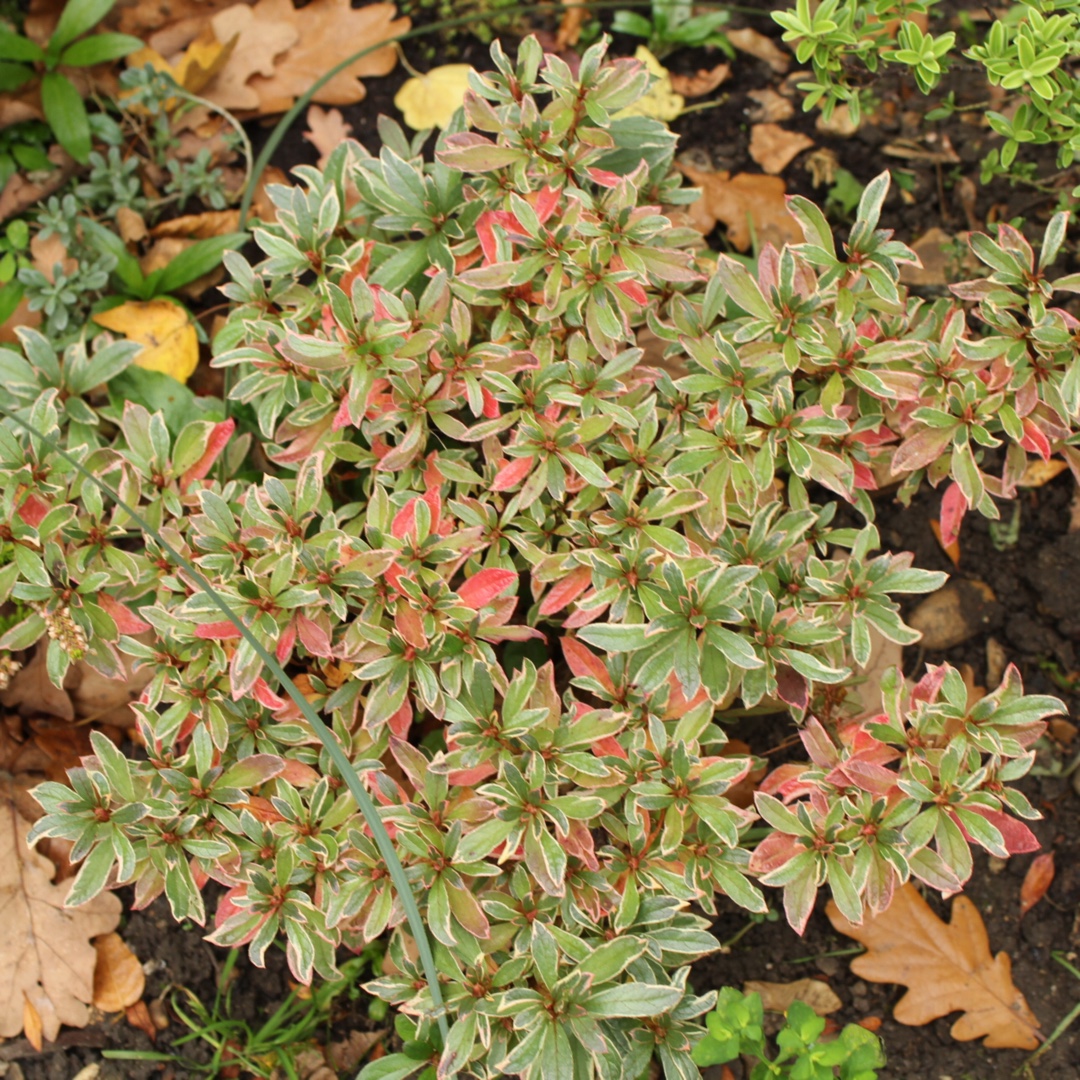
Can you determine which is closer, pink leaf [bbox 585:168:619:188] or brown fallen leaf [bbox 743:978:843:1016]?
pink leaf [bbox 585:168:619:188]

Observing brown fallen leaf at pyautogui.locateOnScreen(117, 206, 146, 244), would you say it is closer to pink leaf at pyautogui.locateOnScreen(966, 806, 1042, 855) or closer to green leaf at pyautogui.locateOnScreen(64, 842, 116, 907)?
green leaf at pyautogui.locateOnScreen(64, 842, 116, 907)

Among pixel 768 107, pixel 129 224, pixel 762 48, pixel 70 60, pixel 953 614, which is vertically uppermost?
pixel 70 60

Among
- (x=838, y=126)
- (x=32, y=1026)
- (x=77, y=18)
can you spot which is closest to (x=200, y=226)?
(x=77, y=18)

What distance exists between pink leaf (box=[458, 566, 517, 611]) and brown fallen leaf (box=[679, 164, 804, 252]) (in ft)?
4.69

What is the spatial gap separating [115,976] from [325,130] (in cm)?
232

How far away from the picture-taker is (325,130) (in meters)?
3.00

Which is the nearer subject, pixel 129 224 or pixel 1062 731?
pixel 1062 731

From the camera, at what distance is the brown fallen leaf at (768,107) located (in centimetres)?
302

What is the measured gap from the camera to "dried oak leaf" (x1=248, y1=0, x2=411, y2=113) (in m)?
3.05

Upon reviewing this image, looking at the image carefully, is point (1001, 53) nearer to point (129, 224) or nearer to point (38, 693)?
point (129, 224)

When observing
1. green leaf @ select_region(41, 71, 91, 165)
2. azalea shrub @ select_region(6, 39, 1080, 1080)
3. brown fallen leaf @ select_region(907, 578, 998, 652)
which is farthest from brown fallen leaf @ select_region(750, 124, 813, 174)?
green leaf @ select_region(41, 71, 91, 165)

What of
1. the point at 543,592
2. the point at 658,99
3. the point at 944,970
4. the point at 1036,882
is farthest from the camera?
the point at 658,99

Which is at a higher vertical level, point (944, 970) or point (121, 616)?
point (121, 616)

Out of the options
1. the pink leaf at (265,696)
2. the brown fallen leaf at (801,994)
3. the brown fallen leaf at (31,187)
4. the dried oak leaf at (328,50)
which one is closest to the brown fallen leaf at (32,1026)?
the pink leaf at (265,696)
